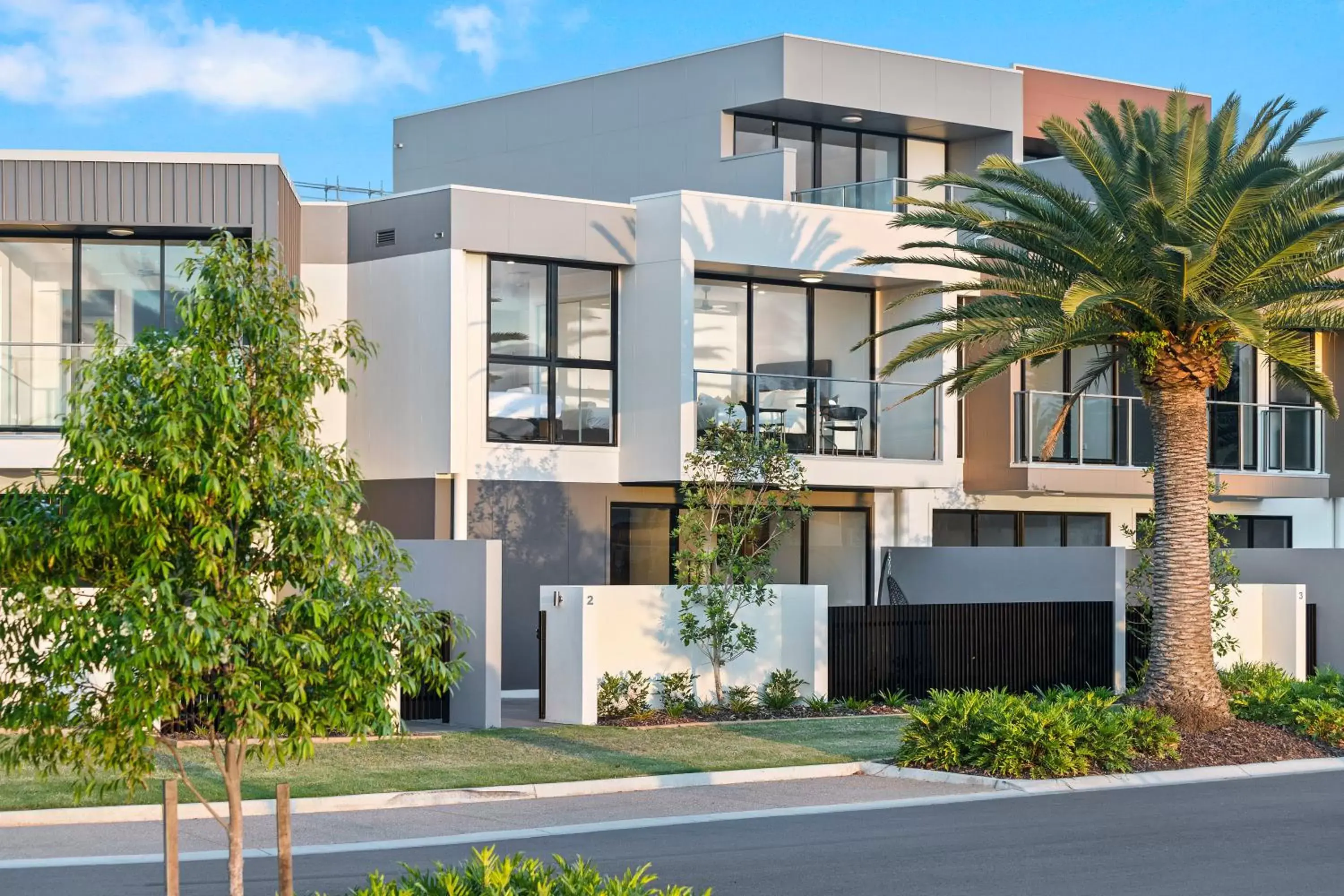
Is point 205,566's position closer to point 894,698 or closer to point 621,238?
point 894,698

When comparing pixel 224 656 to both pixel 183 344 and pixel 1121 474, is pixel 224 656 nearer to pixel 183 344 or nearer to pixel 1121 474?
pixel 183 344

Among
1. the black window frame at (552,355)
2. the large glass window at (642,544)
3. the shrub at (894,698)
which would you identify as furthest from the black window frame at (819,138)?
the shrub at (894,698)

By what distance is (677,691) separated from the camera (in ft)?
68.8

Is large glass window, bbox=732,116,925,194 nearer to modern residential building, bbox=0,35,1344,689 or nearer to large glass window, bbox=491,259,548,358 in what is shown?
modern residential building, bbox=0,35,1344,689

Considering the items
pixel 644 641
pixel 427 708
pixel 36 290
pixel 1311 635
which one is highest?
pixel 36 290

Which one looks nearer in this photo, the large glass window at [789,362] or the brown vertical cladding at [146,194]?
the brown vertical cladding at [146,194]

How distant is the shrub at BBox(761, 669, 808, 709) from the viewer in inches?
843

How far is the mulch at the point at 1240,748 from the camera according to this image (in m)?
17.7

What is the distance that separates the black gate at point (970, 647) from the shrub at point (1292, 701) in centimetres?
221

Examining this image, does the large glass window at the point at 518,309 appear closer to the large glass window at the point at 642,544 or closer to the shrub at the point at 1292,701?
the large glass window at the point at 642,544

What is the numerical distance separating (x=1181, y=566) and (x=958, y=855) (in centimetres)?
798

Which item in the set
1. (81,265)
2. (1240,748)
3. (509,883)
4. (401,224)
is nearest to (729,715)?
(1240,748)

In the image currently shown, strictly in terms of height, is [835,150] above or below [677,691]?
above

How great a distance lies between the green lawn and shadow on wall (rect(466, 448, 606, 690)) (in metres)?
4.56
